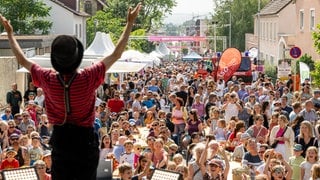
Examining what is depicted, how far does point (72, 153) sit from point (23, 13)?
1758 inches

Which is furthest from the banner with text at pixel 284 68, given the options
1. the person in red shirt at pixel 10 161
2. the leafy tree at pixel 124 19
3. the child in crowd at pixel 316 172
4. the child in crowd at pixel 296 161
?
the leafy tree at pixel 124 19

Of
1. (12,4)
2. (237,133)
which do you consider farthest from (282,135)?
(12,4)

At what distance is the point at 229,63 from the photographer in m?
29.7

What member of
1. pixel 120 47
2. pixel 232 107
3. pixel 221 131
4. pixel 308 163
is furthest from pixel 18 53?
pixel 232 107

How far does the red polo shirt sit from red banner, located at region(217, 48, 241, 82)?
971 inches

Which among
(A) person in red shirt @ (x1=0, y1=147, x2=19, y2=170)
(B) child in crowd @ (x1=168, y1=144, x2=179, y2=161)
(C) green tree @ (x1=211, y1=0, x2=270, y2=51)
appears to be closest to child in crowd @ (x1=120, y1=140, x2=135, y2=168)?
(B) child in crowd @ (x1=168, y1=144, x2=179, y2=161)

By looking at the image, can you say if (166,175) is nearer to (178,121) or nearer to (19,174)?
(19,174)

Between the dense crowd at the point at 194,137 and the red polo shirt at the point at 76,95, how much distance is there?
368cm

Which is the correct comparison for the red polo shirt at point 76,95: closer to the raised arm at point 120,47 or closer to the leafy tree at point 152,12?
the raised arm at point 120,47

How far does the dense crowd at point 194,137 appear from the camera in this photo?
1191 cm

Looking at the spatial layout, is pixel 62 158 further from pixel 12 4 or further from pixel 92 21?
pixel 92 21

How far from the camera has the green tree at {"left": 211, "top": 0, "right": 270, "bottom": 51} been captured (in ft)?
277

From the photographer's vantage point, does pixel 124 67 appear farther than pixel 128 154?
Yes

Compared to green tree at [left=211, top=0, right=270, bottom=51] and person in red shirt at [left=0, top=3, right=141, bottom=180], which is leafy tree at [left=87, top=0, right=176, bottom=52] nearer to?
green tree at [left=211, top=0, right=270, bottom=51]
